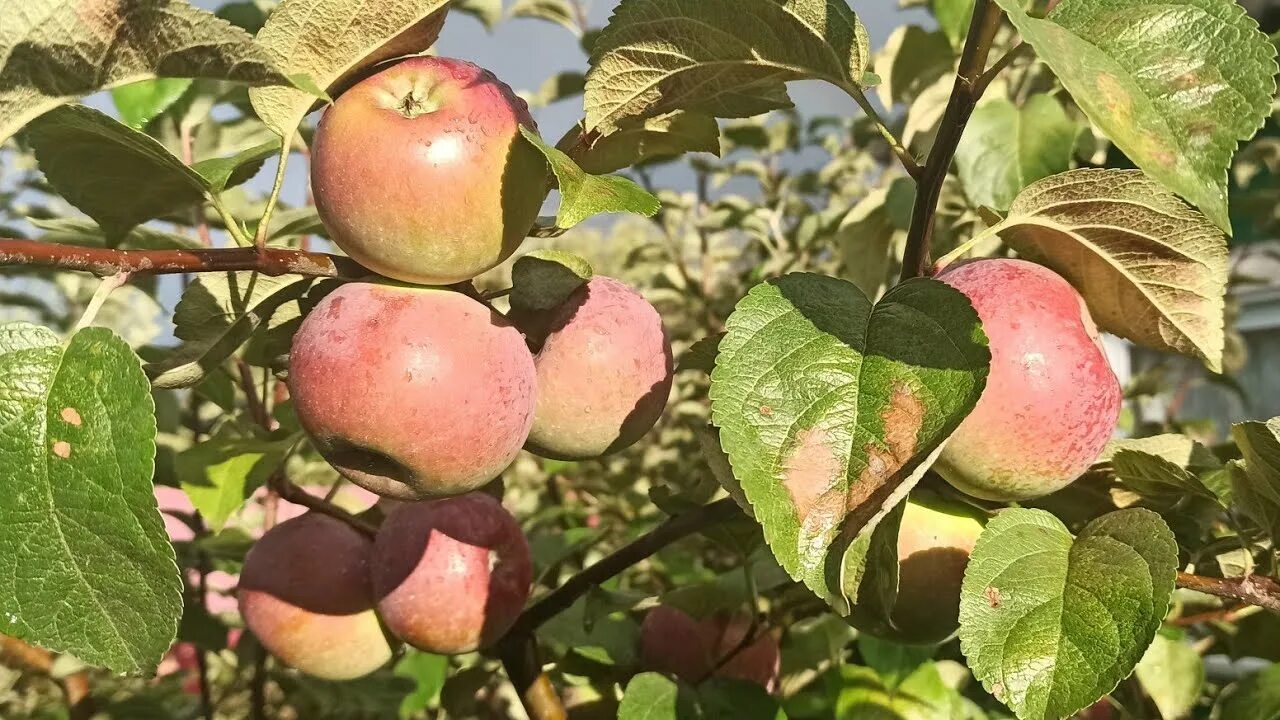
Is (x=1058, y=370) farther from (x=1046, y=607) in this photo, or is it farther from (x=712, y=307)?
(x=712, y=307)

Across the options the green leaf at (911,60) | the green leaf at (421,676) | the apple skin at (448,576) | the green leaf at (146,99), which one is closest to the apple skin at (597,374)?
the apple skin at (448,576)

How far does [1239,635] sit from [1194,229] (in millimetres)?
713

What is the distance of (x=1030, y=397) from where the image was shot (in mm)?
715

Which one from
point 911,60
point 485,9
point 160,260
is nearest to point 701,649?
point 160,260

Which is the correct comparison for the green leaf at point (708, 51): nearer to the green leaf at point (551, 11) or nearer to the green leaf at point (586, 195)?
the green leaf at point (586, 195)

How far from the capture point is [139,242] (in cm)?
113

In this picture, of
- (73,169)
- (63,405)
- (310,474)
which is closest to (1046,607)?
(63,405)

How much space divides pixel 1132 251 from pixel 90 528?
32.4 inches

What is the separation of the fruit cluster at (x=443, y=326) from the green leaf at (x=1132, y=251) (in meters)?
0.35

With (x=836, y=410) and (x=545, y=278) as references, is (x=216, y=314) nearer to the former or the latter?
(x=545, y=278)

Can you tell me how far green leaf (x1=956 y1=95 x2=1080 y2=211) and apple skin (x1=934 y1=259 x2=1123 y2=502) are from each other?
53cm

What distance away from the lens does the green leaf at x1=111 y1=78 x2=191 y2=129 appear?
1096 mm

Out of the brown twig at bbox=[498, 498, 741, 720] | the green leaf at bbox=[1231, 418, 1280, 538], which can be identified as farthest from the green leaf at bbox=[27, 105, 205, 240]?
the green leaf at bbox=[1231, 418, 1280, 538]

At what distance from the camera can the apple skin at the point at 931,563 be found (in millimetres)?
804
